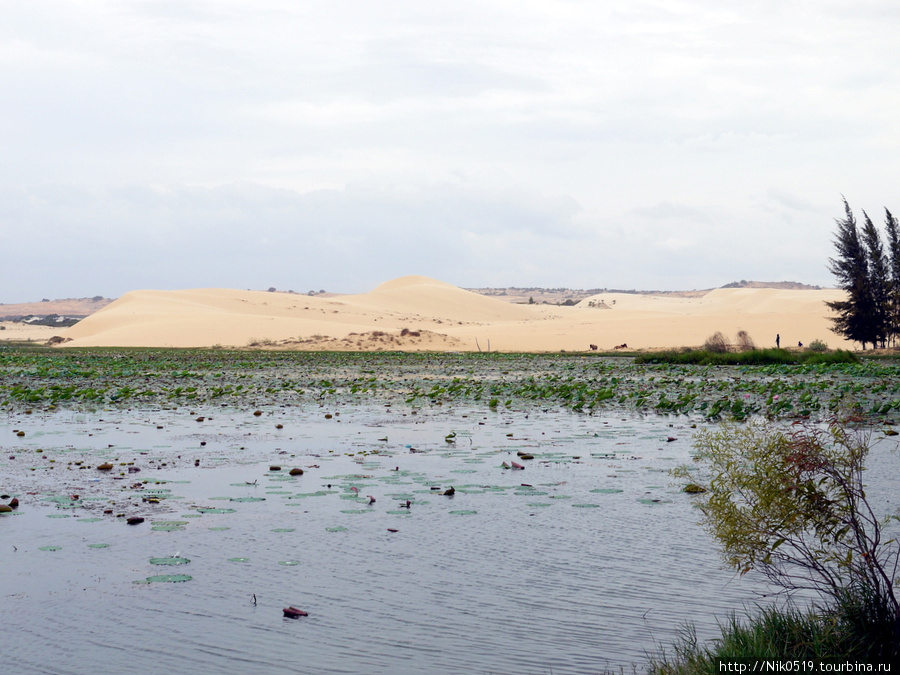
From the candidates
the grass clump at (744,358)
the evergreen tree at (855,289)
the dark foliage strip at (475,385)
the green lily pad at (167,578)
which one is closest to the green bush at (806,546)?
the green lily pad at (167,578)

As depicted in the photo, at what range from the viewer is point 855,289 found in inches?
1809

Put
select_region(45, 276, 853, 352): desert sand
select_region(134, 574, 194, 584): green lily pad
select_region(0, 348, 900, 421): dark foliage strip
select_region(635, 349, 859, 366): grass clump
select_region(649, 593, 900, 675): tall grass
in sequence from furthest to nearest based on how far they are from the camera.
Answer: select_region(45, 276, 853, 352): desert sand → select_region(635, 349, 859, 366): grass clump → select_region(0, 348, 900, 421): dark foliage strip → select_region(134, 574, 194, 584): green lily pad → select_region(649, 593, 900, 675): tall grass

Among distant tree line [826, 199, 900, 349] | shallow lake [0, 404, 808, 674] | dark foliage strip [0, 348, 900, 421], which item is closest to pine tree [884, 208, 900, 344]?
distant tree line [826, 199, 900, 349]

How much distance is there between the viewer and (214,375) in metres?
31.5

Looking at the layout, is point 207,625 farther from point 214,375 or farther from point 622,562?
point 214,375

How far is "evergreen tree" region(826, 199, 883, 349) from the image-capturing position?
150 ft

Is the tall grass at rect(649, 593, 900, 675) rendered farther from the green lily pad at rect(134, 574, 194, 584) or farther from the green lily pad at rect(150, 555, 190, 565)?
the green lily pad at rect(150, 555, 190, 565)

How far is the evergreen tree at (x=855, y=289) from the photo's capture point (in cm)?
4566

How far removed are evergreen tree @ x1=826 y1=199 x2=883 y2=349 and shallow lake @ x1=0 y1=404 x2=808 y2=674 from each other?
1489 inches

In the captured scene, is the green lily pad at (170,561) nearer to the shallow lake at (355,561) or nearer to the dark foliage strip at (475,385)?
the shallow lake at (355,561)

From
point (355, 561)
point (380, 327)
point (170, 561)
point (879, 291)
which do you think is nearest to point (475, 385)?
point (355, 561)

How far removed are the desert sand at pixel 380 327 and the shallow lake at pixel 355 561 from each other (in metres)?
44.5

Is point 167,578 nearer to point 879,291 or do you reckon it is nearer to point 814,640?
point 814,640

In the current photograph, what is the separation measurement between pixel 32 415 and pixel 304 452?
9.48 m
